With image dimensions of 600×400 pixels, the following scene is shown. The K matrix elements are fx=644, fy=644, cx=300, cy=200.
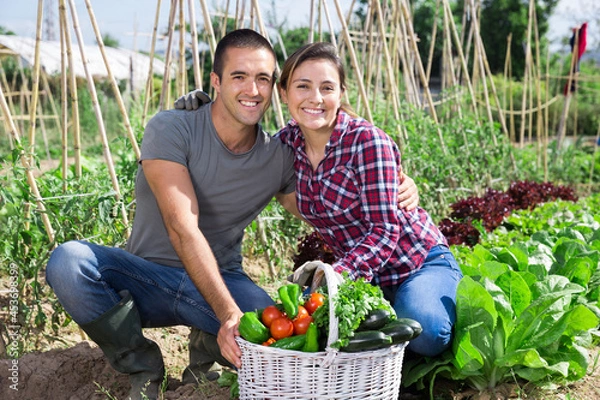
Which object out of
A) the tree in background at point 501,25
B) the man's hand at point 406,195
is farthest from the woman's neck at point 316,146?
the tree in background at point 501,25

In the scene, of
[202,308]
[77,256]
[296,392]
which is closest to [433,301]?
[296,392]

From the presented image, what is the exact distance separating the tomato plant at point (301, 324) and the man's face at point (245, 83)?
0.85 metres

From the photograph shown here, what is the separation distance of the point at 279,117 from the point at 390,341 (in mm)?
2026

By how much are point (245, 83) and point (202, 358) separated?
1.08 metres

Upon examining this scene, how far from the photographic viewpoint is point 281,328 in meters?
1.85

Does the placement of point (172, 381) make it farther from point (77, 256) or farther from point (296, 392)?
point (296, 392)

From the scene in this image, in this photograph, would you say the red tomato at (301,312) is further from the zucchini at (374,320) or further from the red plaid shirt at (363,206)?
the red plaid shirt at (363,206)

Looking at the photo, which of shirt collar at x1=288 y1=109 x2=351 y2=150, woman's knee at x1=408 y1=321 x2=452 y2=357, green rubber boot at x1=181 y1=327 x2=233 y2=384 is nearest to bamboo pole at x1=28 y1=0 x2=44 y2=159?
green rubber boot at x1=181 y1=327 x2=233 y2=384

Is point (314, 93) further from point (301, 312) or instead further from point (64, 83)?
point (64, 83)

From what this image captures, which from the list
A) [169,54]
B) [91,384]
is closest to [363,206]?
[91,384]

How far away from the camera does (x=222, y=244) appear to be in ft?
8.45

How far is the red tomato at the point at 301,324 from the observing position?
1.87 meters

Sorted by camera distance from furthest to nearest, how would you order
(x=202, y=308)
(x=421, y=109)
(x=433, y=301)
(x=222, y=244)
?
(x=421, y=109) < (x=222, y=244) < (x=202, y=308) < (x=433, y=301)

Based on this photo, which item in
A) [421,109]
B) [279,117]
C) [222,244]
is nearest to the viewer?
[222,244]
